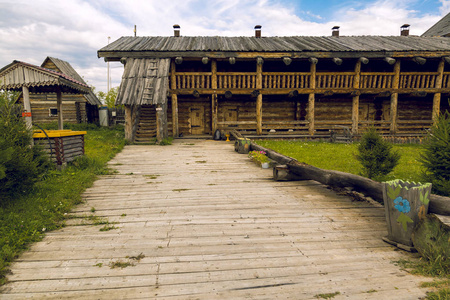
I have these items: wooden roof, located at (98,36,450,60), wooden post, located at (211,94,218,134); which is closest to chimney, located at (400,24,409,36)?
wooden roof, located at (98,36,450,60)

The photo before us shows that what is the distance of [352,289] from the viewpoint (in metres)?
2.51

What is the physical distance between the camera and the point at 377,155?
6.42m

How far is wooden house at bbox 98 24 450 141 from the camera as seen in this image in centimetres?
1483

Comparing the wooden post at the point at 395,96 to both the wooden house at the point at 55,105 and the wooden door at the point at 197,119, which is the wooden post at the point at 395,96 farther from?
the wooden house at the point at 55,105

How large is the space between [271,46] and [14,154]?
14781 mm

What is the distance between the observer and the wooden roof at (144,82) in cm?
1329

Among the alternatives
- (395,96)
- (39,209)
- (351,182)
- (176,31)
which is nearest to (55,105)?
(176,31)

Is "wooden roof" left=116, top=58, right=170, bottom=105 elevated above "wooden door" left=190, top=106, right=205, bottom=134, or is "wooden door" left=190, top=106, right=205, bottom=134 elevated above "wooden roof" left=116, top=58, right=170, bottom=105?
"wooden roof" left=116, top=58, right=170, bottom=105

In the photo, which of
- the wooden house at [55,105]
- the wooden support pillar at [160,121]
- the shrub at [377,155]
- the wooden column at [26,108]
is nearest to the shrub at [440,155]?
the shrub at [377,155]

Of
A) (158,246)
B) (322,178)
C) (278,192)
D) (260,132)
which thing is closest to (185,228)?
(158,246)

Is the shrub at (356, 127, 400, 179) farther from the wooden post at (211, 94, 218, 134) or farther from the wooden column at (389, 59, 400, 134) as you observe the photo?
the wooden column at (389, 59, 400, 134)

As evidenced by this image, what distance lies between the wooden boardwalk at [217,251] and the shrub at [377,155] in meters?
1.62

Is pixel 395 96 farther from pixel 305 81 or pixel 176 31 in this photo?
pixel 176 31

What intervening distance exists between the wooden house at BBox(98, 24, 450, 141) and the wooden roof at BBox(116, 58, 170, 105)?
0.16 feet
